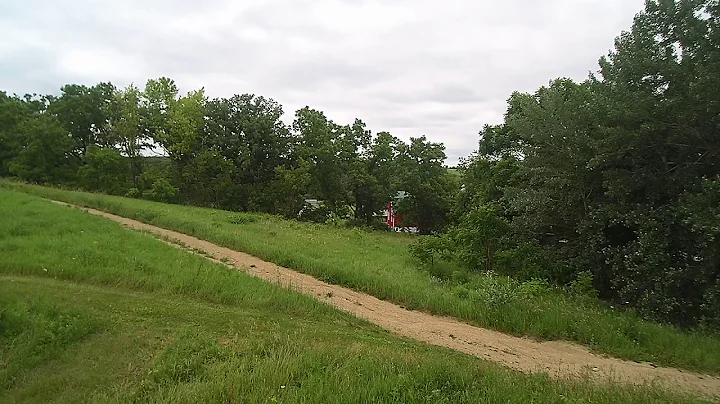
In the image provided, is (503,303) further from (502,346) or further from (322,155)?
(322,155)

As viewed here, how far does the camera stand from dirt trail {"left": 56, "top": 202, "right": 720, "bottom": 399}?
651cm

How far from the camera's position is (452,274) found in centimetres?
1277

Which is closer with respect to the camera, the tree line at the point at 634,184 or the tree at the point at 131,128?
the tree line at the point at 634,184

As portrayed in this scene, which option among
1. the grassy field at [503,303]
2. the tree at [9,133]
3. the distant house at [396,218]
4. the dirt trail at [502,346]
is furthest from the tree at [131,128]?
the dirt trail at [502,346]

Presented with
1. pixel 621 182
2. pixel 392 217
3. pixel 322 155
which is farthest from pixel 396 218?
pixel 621 182

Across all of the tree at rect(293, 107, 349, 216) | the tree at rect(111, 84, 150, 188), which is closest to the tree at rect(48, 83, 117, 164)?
the tree at rect(111, 84, 150, 188)

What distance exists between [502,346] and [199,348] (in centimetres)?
497

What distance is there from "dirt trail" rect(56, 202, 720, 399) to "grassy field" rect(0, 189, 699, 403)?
2.62 feet

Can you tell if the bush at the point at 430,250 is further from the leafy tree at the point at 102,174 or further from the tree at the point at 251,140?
the leafy tree at the point at 102,174

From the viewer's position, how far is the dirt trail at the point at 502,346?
6.51 m

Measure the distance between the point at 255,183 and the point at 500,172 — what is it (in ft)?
84.2

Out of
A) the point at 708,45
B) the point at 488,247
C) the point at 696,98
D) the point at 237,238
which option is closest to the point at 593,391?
the point at 696,98

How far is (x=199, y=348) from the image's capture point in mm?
6227

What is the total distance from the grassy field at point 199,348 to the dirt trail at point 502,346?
2.62ft
